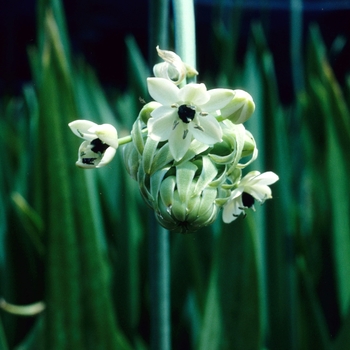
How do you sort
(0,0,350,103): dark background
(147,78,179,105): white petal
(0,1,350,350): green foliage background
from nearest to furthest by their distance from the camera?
(147,78,179,105): white petal < (0,1,350,350): green foliage background < (0,0,350,103): dark background

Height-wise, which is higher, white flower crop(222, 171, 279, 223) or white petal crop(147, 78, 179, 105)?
white petal crop(147, 78, 179, 105)

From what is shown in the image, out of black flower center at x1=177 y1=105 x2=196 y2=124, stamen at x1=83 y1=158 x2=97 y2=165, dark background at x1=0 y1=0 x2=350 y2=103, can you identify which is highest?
dark background at x1=0 y1=0 x2=350 y2=103

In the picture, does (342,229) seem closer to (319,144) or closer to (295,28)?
(319,144)

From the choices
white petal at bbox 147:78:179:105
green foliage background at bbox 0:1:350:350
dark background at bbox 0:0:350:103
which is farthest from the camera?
dark background at bbox 0:0:350:103

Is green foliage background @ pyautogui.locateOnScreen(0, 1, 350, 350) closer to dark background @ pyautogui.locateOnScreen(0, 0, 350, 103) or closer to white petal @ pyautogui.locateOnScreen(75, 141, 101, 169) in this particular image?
white petal @ pyautogui.locateOnScreen(75, 141, 101, 169)

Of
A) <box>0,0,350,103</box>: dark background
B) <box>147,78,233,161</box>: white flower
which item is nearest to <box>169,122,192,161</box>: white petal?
<box>147,78,233,161</box>: white flower

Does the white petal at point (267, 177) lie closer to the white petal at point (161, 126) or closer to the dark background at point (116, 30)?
the white petal at point (161, 126)

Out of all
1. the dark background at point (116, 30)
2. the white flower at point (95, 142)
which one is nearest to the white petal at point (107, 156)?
the white flower at point (95, 142)

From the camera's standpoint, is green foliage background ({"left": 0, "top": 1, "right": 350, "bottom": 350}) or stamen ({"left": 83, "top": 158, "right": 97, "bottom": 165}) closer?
stamen ({"left": 83, "top": 158, "right": 97, "bottom": 165})
